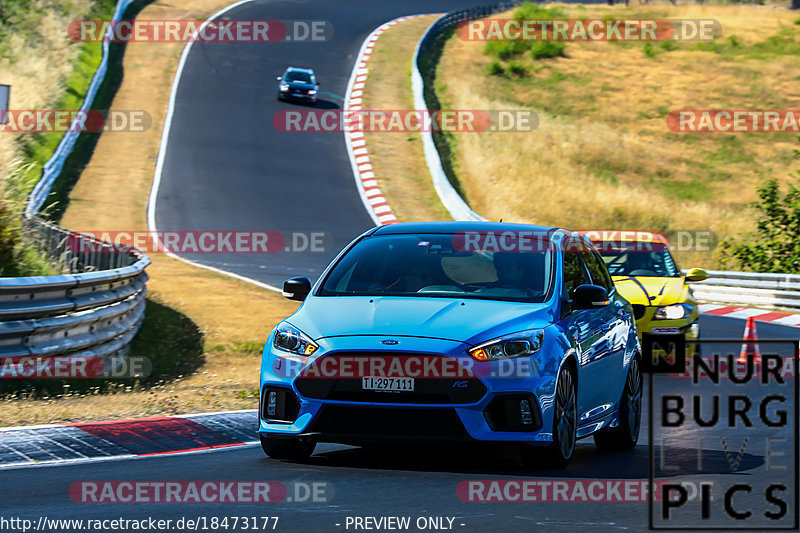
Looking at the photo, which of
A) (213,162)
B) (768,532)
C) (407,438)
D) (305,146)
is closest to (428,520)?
(407,438)

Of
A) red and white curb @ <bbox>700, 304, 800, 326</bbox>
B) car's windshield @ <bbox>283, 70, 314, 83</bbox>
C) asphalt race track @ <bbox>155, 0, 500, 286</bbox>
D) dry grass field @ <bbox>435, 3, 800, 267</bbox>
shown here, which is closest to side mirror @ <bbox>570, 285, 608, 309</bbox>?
asphalt race track @ <bbox>155, 0, 500, 286</bbox>

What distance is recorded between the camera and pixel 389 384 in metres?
7.07

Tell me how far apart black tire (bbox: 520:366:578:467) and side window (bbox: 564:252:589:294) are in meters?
0.87

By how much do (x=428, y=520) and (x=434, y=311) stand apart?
178cm

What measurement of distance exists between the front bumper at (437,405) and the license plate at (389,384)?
0.10 feet

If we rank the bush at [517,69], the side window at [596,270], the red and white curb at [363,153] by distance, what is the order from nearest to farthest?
1. the side window at [596,270]
2. the red and white curb at [363,153]
3. the bush at [517,69]

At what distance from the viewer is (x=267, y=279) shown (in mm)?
24016

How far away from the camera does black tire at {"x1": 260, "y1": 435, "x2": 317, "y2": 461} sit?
771 cm

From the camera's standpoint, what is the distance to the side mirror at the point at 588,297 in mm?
7904

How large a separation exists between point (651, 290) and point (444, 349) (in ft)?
26.2

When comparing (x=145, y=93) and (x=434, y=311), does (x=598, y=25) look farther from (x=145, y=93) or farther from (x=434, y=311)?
(x=434, y=311)

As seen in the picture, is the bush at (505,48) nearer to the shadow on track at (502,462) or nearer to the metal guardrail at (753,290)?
the metal guardrail at (753,290)

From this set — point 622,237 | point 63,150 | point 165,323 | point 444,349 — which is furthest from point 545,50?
point 444,349

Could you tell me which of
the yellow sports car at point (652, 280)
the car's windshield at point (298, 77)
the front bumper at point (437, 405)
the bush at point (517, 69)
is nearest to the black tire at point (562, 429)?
the front bumper at point (437, 405)
